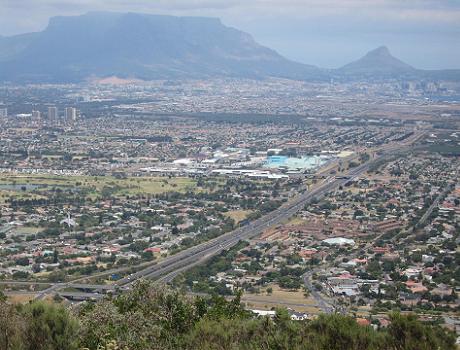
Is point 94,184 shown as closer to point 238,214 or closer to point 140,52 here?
point 238,214

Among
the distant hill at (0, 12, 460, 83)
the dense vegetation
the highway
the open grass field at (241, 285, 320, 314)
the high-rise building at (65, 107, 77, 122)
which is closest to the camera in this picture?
the dense vegetation

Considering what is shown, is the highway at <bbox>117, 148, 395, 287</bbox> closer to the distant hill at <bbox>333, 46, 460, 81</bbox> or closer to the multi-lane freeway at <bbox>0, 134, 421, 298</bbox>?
the multi-lane freeway at <bbox>0, 134, 421, 298</bbox>

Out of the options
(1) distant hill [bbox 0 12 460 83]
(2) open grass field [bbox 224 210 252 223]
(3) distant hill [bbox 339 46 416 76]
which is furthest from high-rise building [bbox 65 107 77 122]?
(3) distant hill [bbox 339 46 416 76]

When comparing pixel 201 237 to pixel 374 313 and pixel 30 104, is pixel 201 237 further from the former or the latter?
pixel 30 104

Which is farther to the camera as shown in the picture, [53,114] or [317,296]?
[53,114]

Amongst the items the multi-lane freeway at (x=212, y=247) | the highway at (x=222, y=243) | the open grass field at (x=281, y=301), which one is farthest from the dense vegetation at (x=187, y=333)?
the highway at (x=222, y=243)

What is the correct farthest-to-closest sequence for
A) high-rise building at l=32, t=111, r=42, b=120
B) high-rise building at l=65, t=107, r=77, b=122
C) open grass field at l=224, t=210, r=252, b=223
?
high-rise building at l=32, t=111, r=42, b=120
high-rise building at l=65, t=107, r=77, b=122
open grass field at l=224, t=210, r=252, b=223

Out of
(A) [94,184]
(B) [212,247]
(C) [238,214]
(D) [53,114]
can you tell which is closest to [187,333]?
(B) [212,247]
